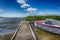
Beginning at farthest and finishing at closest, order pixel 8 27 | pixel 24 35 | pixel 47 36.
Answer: pixel 8 27 < pixel 47 36 < pixel 24 35

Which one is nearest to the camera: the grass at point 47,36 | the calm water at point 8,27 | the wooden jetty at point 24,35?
the wooden jetty at point 24,35

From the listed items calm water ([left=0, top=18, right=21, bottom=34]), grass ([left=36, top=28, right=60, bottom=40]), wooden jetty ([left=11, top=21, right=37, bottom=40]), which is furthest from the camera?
Answer: calm water ([left=0, top=18, right=21, bottom=34])

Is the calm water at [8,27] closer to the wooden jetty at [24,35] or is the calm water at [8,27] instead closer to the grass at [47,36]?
the wooden jetty at [24,35]

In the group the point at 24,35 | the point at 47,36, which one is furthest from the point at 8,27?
the point at 24,35

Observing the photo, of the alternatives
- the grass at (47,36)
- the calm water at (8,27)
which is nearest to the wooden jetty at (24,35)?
the grass at (47,36)

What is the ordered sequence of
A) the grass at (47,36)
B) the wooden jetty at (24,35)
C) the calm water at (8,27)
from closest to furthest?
the wooden jetty at (24,35) → the grass at (47,36) → the calm water at (8,27)

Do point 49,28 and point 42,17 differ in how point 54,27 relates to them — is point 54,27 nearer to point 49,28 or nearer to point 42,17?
point 49,28

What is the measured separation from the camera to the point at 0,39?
11977mm

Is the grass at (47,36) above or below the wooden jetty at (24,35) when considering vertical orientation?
below

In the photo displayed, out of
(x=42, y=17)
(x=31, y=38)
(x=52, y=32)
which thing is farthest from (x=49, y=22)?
(x=42, y=17)

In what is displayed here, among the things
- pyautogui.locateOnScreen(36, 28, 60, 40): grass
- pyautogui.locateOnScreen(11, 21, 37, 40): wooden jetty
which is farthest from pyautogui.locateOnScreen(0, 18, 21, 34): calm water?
pyautogui.locateOnScreen(36, 28, 60, 40): grass

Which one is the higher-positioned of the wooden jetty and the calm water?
the wooden jetty

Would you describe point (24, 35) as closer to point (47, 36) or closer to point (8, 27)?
point (47, 36)

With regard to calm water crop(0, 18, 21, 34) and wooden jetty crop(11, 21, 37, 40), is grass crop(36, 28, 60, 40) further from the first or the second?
calm water crop(0, 18, 21, 34)
